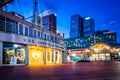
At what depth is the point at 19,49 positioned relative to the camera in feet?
88.1

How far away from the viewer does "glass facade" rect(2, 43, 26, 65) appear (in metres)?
24.1

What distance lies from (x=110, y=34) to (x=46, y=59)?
405 feet

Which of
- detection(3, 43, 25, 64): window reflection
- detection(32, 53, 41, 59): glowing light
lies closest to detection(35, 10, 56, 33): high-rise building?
detection(32, 53, 41, 59): glowing light

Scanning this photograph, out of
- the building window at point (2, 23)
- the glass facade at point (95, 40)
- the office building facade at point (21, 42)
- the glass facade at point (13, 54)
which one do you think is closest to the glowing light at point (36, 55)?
the office building facade at point (21, 42)

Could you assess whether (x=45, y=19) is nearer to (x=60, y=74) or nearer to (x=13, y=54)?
(x=13, y=54)

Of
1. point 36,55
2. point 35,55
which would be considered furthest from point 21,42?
point 36,55

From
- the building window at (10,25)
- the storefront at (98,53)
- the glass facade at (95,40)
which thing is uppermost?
the glass facade at (95,40)

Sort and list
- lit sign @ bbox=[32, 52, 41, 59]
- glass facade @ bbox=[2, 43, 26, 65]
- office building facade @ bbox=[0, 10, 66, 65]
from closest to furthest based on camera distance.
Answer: office building facade @ bbox=[0, 10, 66, 65] < glass facade @ bbox=[2, 43, 26, 65] < lit sign @ bbox=[32, 52, 41, 59]

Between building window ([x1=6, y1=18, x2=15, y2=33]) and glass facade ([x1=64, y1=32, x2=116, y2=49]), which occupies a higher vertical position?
glass facade ([x1=64, y1=32, x2=116, y2=49])

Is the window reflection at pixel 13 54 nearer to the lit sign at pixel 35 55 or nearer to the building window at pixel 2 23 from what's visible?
the building window at pixel 2 23

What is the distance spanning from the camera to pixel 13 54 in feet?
82.8

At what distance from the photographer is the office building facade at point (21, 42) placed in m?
23.9

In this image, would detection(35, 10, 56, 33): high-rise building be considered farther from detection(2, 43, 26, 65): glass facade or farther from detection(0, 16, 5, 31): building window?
detection(0, 16, 5, 31): building window

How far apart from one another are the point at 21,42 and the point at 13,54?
2.22 meters
